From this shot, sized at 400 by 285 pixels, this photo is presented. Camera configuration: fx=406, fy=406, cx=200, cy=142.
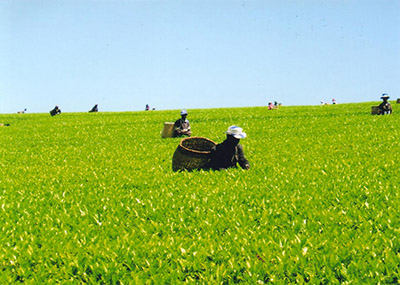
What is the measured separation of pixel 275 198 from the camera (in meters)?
8.30

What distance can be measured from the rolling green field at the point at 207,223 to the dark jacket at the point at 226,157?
293 mm

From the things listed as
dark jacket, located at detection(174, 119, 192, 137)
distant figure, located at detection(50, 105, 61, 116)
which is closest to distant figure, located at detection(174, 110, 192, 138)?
dark jacket, located at detection(174, 119, 192, 137)

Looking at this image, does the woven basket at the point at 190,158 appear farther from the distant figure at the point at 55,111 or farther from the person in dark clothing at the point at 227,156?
the distant figure at the point at 55,111

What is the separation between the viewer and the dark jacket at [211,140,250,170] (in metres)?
10.9

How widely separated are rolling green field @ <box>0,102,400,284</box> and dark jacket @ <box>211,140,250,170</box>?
29 cm

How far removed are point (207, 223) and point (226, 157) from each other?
4.37 meters

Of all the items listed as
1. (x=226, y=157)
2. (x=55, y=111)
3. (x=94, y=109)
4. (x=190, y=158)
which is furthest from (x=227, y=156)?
(x=94, y=109)

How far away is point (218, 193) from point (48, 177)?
5.84 meters

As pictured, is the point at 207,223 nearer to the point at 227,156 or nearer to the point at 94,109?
the point at 227,156

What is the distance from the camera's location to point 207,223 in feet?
22.7

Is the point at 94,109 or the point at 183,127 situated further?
the point at 94,109

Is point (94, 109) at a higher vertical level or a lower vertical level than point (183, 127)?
higher

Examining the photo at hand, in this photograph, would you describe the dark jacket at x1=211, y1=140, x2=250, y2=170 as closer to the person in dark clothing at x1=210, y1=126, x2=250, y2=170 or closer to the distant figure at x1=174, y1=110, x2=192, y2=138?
the person in dark clothing at x1=210, y1=126, x2=250, y2=170

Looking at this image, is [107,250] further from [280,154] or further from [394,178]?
[280,154]
